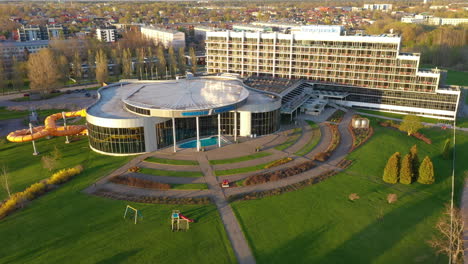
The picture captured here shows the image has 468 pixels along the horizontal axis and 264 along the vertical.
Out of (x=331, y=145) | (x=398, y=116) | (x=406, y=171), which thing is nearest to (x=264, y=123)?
(x=331, y=145)

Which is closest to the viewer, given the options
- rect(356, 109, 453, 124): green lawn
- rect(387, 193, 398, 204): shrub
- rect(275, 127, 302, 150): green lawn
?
rect(387, 193, 398, 204): shrub

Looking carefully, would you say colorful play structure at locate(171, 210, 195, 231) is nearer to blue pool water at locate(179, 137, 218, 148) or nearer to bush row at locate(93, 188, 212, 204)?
bush row at locate(93, 188, 212, 204)

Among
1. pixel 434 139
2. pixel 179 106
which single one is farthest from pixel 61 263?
pixel 434 139

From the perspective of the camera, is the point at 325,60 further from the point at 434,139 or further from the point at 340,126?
the point at 434,139

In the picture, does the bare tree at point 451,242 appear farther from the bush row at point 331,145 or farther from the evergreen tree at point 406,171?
the bush row at point 331,145

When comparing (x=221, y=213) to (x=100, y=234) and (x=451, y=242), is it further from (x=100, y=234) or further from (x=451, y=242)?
(x=451, y=242)

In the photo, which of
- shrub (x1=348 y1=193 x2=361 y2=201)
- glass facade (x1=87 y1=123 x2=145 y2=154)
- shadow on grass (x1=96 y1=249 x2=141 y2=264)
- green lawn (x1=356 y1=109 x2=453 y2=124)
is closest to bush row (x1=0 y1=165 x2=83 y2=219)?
glass facade (x1=87 y1=123 x2=145 y2=154)
